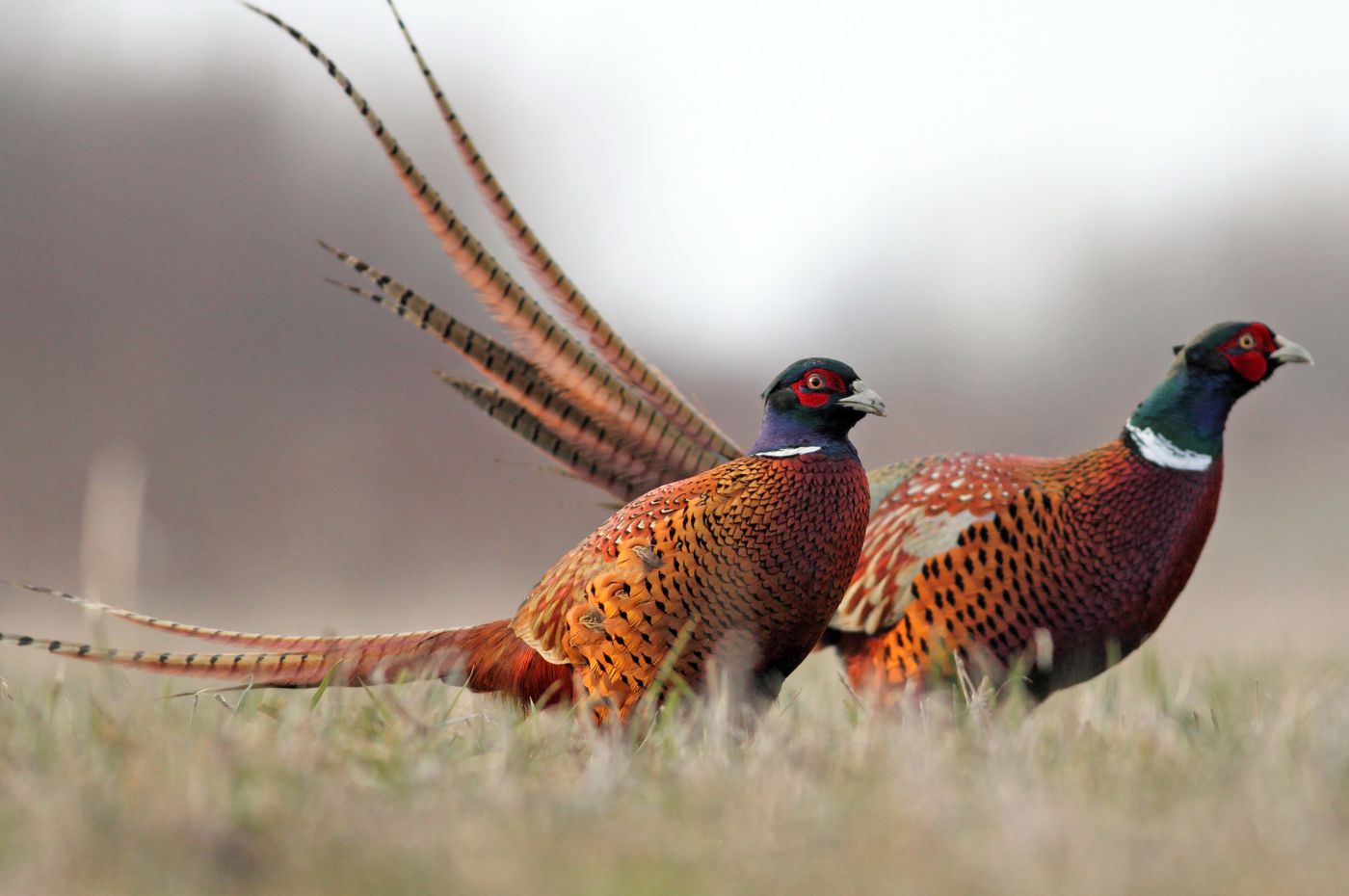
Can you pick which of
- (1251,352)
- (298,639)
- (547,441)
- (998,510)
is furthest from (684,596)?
(1251,352)

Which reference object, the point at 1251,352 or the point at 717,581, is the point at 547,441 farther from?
the point at 1251,352

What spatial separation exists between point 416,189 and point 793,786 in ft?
6.16

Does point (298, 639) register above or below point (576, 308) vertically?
below

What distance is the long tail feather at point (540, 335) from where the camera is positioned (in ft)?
11.4

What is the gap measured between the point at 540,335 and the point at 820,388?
839mm

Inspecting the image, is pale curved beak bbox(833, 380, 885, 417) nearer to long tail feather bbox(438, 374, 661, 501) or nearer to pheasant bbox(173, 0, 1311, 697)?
pheasant bbox(173, 0, 1311, 697)

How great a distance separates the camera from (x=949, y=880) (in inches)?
78.0

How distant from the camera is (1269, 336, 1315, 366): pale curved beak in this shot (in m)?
4.17

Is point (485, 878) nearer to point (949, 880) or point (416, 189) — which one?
point (949, 880)

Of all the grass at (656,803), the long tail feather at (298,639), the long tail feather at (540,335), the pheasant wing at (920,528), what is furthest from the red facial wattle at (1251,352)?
the long tail feather at (298,639)

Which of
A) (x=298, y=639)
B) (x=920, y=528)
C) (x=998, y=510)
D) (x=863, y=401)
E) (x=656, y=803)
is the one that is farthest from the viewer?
(x=920, y=528)

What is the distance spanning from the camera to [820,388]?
3639 millimetres

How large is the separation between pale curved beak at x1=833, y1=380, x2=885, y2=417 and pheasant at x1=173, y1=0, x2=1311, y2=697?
66 cm

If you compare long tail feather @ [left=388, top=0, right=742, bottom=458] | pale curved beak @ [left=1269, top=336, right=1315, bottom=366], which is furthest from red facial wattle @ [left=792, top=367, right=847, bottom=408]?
pale curved beak @ [left=1269, top=336, right=1315, bottom=366]
